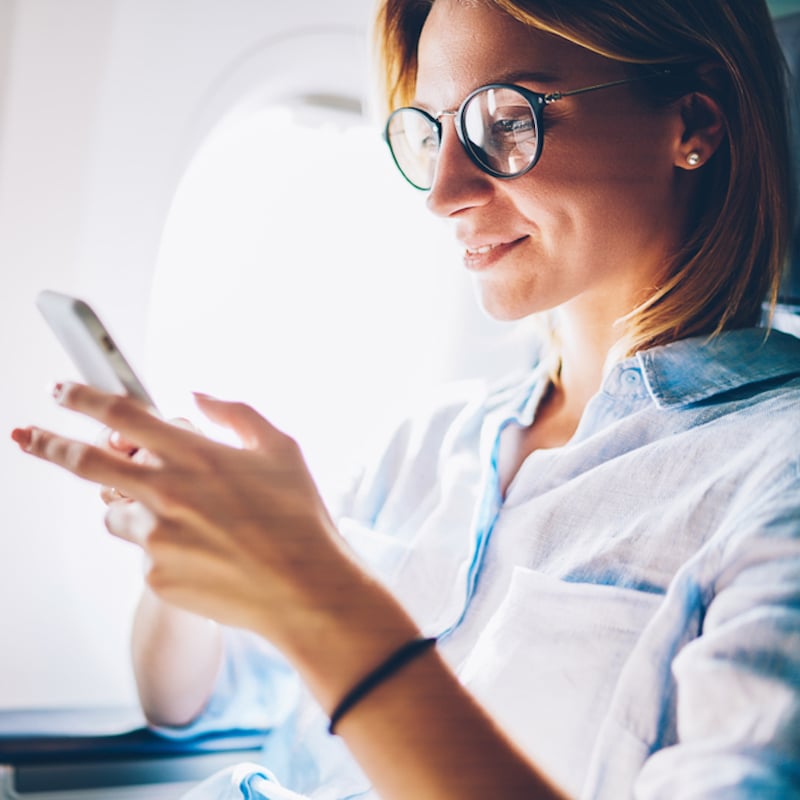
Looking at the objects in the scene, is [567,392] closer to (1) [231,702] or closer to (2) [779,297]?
(2) [779,297]

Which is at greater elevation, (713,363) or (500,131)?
(500,131)

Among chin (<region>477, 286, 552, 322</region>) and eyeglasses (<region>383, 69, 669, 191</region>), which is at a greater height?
eyeglasses (<region>383, 69, 669, 191</region>)

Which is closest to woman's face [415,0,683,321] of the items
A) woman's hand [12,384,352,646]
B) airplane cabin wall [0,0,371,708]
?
airplane cabin wall [0,0,371,708]

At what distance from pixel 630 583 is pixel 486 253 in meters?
0.43

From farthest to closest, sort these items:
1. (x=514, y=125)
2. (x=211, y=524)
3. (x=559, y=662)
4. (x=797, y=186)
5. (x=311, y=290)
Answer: (x=311, y=290), (x=797, y=186), (x=514, y=125), (x=559, y=662), (x=211, y=524)

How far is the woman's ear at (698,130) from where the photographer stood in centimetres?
94

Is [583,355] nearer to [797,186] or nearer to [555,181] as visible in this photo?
[555,181]

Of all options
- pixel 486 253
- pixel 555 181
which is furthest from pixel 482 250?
pixel 555 181

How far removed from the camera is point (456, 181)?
3.06 ft

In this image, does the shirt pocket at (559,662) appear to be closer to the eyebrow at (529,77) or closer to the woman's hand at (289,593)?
the woman's hand at (289,593)

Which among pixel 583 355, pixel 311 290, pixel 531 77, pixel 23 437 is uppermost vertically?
pixel 531 77

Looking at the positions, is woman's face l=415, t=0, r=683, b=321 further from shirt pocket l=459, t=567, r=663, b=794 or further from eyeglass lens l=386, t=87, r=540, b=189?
shirt pocket l=459, t=567, r=663, b=794

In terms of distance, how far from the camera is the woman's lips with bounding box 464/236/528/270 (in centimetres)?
98

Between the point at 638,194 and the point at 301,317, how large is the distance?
0.77 meters
